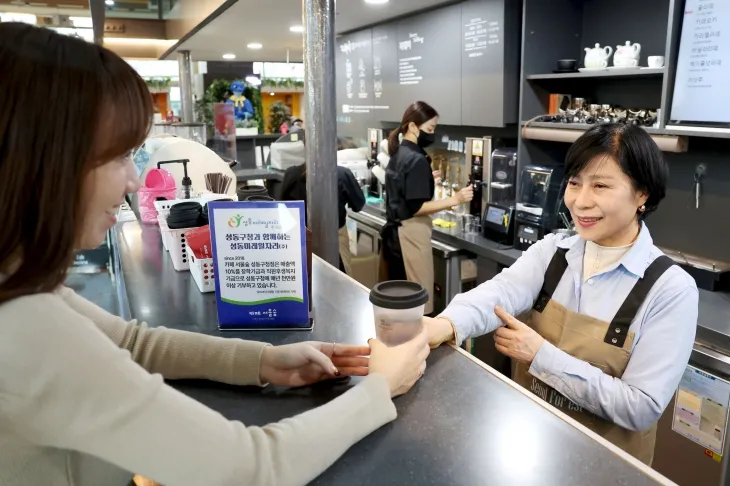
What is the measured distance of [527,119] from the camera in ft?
11.4

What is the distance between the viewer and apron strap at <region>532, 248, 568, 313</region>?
1642mm

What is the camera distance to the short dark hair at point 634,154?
149cm

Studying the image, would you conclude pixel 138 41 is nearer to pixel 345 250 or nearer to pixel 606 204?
pixel 345 250

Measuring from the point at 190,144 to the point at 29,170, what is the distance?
8.58ft

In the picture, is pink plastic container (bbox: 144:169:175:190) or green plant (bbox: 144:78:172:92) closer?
pink plastic container (bbox: 144:169:175:190)

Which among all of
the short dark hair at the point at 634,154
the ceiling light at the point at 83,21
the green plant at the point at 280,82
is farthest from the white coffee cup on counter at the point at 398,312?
the green plant at the point at 280,82

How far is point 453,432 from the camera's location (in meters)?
0.97

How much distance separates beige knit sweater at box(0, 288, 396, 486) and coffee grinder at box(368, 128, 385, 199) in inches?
176

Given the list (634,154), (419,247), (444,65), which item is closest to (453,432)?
(634,154)

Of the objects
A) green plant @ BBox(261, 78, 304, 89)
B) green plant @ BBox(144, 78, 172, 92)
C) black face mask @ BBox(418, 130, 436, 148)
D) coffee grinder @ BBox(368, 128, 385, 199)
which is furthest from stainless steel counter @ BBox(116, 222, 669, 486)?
green plant @ BBox(144, 78, 172, 92)

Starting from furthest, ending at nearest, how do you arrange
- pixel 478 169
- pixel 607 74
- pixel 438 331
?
pixel 478 169 → pixel 607 74 → pixel 438 331

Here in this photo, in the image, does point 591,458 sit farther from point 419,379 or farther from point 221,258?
point 221,258

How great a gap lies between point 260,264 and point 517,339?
67 cm

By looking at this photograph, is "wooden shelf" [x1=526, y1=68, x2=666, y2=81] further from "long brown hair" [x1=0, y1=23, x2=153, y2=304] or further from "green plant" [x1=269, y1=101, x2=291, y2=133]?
"green plant" [x1=269, y1=101, x2=291, y2=133]
